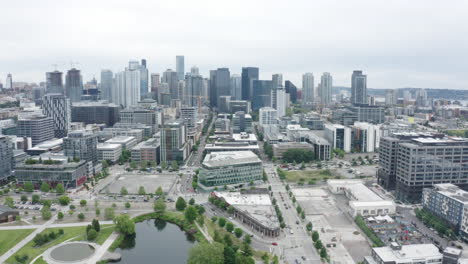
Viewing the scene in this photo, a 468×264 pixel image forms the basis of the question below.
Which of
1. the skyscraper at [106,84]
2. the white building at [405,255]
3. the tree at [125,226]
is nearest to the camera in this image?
the white building at [405,255]

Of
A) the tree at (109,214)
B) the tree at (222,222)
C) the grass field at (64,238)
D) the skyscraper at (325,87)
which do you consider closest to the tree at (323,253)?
the tree at (222,222)

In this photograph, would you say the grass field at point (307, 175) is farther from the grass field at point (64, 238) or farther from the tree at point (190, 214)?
the grass field at point (64, 238)

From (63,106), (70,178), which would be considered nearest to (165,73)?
(63,106)

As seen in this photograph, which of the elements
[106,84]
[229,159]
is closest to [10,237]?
[229,159]

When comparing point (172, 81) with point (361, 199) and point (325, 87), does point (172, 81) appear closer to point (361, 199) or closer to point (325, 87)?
point (325, 87)

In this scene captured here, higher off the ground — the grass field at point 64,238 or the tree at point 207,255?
the tree at point 207,255

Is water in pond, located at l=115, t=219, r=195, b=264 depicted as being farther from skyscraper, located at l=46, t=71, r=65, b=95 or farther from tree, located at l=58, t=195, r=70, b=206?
skyscraper, located at l=46, t=71, r=65, b=95
